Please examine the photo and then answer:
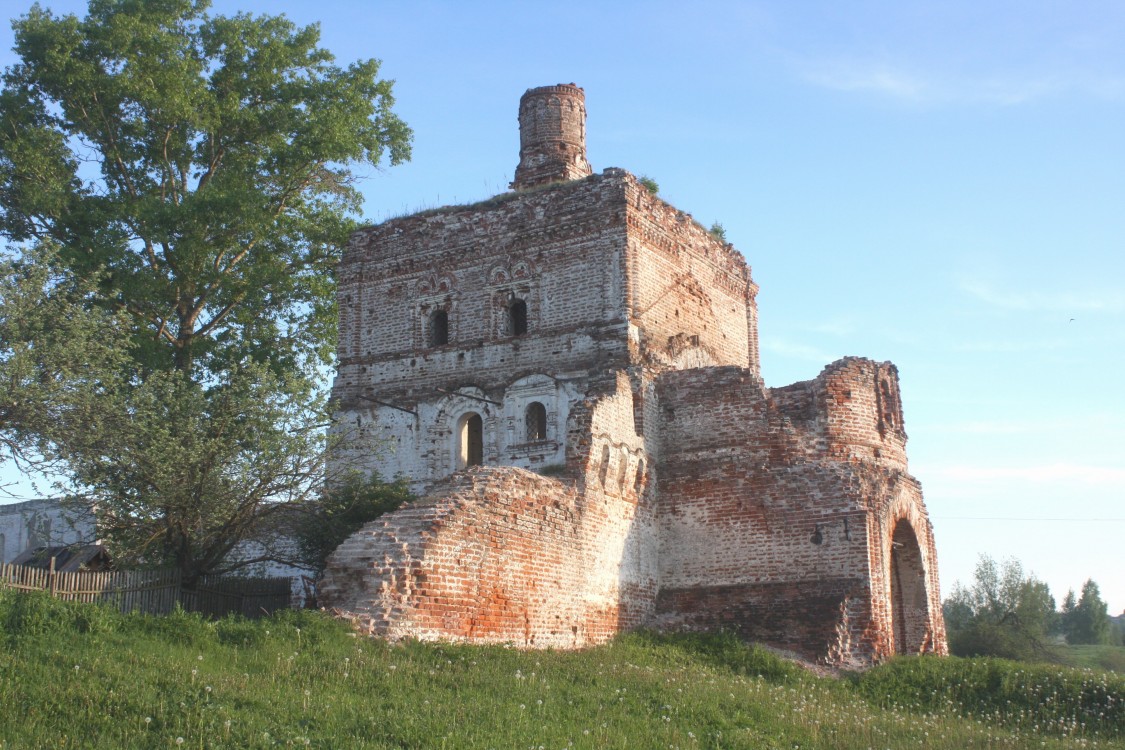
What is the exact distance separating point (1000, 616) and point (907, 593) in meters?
21.8

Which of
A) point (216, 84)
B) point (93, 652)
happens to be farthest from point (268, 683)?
point (216, 84)

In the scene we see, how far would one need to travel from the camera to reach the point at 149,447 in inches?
568

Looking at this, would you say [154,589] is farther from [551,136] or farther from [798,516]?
[551,136]

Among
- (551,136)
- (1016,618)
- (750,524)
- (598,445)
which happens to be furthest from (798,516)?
(1016,618)

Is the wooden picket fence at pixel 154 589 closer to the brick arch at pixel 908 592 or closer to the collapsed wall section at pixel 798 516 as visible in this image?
the collapsed wall section at pixel 798 516

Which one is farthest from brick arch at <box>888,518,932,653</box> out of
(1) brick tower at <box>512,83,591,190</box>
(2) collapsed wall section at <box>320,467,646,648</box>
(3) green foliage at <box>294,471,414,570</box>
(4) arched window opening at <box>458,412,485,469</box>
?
(1) brick tower at <box>512,83,591,190</box>

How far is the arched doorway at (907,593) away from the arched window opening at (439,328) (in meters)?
7.97

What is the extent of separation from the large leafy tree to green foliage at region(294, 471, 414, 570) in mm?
916

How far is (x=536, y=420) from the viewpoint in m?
18.4

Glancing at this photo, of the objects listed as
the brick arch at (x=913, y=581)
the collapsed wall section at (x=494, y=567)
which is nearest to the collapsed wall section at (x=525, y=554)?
the collapsed wall section at (x=494, y=567)

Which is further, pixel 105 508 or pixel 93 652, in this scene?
pixel 105 508

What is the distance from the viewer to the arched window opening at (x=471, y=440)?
18.8 meters

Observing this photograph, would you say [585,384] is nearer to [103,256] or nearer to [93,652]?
[103,256]

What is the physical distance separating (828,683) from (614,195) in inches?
327
